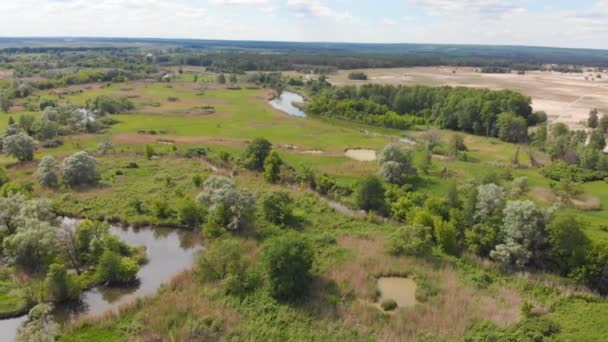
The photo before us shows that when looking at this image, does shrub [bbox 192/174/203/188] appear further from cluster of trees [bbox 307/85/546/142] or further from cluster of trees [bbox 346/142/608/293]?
cluster of trees [bbox 307/85/546/142]

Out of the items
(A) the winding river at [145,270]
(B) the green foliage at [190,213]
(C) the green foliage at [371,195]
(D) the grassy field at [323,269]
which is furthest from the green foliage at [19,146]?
(C) the green foliage at [371,195]

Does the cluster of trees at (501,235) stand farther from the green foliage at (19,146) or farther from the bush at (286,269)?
the green foliage at (19,146)

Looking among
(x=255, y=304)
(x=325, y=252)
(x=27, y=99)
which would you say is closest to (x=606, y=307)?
(x=325, y=252)

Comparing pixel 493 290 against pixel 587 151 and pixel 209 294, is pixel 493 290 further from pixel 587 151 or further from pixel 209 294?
pixel 587 151

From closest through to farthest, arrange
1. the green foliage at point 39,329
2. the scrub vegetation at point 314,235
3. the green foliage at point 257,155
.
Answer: the green foliage at point 39,329
the scrub vegetation at point 314,235
the green foliage at point 257,155

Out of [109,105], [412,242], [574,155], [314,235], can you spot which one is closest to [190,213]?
[314,235]

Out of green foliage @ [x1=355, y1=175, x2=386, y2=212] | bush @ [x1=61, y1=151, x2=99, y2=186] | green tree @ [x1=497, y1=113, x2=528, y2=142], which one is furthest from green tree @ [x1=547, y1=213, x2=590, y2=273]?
bush @ [x1=61, y1=151, x2=99, y2=186]
